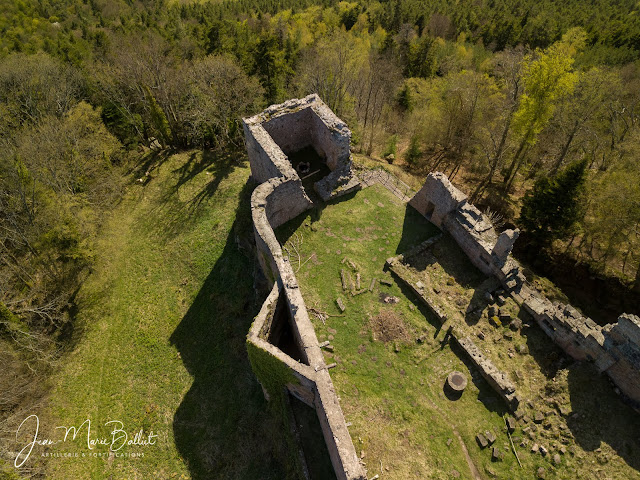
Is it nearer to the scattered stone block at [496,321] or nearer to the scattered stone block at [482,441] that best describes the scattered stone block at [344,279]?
the scattered stone block at [496,321]

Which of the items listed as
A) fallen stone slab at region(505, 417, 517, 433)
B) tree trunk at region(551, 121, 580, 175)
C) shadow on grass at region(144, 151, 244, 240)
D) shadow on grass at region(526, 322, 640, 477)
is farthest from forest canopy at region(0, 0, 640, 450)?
fallen stone slab at region(505, 417, 517, 433)

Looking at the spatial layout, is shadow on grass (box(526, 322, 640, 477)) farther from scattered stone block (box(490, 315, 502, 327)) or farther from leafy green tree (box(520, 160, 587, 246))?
leafy green tree (box(520, 160, 587, 246))

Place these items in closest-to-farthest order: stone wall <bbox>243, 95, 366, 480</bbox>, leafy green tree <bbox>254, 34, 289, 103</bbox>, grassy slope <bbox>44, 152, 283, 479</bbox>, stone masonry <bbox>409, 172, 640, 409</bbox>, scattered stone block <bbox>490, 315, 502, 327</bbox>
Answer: stone wall <bbox>243, 95, 366, 480</bbox> → stone masonry <bbox>409, 172, 640, 409</bbox> → grassy slope <bbox>44, 152, 283, 479</bbox> → scattered stone block <bbox>490, 315, 502, 327</bbox> → leafy green tree <bbox>254, 34, 289, 103</bbox>

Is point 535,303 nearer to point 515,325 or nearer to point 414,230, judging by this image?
point 515,325

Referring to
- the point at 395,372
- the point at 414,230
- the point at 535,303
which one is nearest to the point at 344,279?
the point at 395,372

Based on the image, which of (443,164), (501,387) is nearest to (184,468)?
(501,387)

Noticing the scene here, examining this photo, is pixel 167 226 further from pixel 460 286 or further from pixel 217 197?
pixel 460 286

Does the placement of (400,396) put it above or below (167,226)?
above
